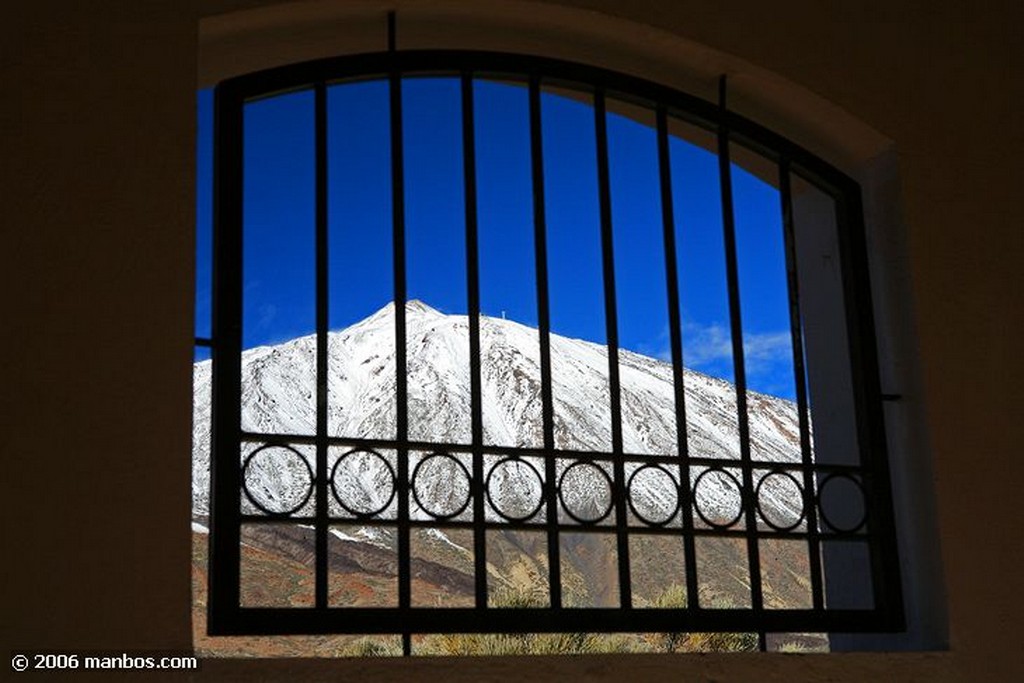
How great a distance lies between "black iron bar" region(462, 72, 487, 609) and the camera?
10.6 ft

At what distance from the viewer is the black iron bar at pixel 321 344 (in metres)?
3.10

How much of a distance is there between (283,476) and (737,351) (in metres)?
1.28

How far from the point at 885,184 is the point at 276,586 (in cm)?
203

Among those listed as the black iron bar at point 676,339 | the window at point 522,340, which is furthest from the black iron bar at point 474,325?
the black iron bar at point 676,339

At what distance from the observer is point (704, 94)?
3.90 meters

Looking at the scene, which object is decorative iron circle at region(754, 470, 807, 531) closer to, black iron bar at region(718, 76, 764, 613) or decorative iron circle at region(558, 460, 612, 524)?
black iron bar at region(718, 76, 764, 613)

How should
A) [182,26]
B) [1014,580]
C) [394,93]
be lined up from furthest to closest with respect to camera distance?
[1014,580]
[394,93]
[182,26]

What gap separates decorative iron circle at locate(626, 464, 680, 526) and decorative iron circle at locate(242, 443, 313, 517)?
0.81 m

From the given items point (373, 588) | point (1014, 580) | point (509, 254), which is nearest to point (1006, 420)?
point (1014, 580)

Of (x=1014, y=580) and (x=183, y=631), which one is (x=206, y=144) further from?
(x=1014, y=580)

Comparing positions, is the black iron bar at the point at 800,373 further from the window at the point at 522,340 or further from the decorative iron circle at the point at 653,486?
the decorative iron circle at the point at 653,486

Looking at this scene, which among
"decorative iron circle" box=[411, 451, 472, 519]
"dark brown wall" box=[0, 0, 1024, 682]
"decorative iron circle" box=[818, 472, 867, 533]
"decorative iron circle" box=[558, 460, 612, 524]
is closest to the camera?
"dark brown wall" box=[0, 0, 1024, 682]

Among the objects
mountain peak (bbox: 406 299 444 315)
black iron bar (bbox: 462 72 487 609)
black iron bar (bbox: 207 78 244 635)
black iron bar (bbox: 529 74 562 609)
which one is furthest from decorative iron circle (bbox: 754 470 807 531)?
black iron bar (bbox: 207 78 244 635)

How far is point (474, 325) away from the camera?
3.37 m
